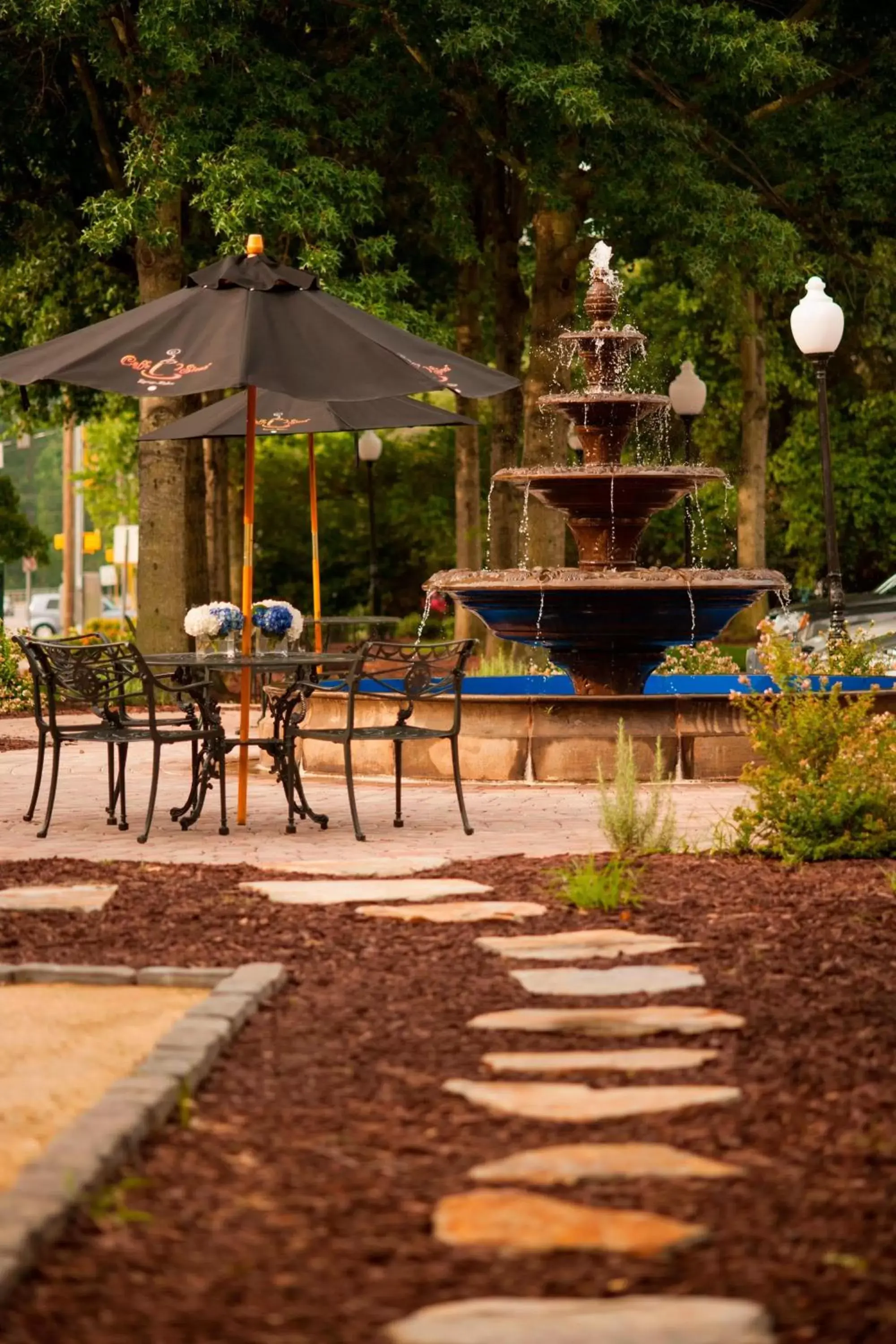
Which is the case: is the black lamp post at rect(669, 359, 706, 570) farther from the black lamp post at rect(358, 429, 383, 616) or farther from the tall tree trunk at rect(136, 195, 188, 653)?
the black lamp post at rect(358, 429, 383, 616)

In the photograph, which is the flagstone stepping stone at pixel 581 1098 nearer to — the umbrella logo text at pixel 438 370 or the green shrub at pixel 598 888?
the green shrub at pixel 598 888

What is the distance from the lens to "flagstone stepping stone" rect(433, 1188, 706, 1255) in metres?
4.04

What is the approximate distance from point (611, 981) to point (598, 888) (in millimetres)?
1446

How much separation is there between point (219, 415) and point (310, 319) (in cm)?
469

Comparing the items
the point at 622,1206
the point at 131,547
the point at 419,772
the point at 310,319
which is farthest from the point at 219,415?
the point at 131,547

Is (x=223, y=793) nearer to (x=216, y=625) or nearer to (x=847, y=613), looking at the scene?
(x=216, y=625)

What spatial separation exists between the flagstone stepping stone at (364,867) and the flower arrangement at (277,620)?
2.24m

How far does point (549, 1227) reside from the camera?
13.6 feet

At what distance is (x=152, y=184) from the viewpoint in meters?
20.9

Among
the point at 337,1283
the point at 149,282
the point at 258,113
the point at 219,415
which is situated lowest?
the point at 337,1283

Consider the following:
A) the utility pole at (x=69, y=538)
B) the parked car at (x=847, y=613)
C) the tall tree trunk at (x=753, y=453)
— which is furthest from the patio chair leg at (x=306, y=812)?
the utility pole at (x=69, y=538)

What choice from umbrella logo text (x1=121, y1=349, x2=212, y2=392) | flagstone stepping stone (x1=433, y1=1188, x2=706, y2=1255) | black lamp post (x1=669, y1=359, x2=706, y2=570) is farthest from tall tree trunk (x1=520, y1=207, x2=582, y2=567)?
flagstone stepping stone (x1=433, y1=1188, x2=706, y2=1255)

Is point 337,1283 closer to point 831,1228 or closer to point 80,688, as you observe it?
point 831,1228

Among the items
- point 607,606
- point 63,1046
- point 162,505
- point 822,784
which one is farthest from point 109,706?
point 162,505
